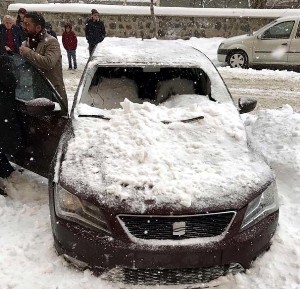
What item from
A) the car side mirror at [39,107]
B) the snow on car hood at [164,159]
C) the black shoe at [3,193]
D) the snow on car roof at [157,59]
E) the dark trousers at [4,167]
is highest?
the snow on car roof at [157,59]

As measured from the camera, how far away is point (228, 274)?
9.47ft

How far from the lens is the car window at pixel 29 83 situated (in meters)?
4.37

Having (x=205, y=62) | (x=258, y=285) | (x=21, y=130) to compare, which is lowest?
(x=258, y=285)

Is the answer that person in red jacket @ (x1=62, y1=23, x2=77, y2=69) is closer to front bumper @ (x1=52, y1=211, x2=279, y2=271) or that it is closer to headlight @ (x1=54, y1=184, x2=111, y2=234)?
headlight @ (x1=54, y1=184, x2=111, y2=234)

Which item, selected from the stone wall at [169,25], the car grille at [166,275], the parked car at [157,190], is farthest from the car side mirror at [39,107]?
the stone wall at [169,25]

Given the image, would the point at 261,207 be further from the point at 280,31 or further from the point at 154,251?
the point at 280,31

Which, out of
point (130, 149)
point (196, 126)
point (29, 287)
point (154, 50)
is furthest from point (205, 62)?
point (29, 287)

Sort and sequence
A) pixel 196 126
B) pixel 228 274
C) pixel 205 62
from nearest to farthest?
pixel 228 274 < pixel 196 126 < pixel 205 62

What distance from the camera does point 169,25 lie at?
17.3 metres

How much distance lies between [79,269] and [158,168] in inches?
35.6

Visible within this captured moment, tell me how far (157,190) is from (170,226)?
0.85ft

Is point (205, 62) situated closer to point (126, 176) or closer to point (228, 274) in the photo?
point (126, 176)

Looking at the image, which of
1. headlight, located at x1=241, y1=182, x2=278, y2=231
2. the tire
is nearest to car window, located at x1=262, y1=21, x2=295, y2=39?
the tire

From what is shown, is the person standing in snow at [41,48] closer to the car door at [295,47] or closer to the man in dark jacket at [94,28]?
the man in dark jacket at [94,28]
